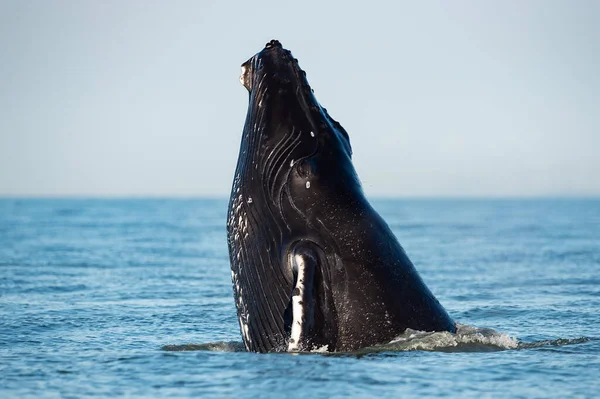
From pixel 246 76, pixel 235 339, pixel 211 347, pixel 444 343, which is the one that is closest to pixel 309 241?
pixel 444 343

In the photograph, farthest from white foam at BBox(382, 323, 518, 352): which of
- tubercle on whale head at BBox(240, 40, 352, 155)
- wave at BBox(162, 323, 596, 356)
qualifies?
tubercle on whale head at BBox(240, 40, 352, 155)

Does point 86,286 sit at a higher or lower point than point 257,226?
lower

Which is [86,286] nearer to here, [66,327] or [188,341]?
[66,327]

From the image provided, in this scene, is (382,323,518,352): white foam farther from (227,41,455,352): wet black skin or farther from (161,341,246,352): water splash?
(161,341,246,352): water splash

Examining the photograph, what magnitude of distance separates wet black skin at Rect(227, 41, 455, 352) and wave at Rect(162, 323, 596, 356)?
0.09 metres

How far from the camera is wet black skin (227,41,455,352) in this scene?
927 cm

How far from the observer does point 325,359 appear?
A: 29.3 ft

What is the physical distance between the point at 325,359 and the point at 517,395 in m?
1.76

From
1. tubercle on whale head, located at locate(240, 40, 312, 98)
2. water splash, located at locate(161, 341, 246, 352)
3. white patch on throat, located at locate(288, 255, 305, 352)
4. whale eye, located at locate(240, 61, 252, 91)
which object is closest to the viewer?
white patch on throat, located at locate(288, 255, 305, 352)

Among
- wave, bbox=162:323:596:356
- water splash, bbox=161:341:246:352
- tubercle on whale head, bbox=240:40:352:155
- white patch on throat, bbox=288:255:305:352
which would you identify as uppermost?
tubercle on whale head, bbox=240:40:352:155

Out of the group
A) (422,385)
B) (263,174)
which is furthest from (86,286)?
(422,385)

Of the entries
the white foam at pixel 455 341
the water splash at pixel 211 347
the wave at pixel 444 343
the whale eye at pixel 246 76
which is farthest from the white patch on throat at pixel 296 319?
the whale eye at pixel 246 76

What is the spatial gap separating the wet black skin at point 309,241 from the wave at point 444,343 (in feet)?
0.28

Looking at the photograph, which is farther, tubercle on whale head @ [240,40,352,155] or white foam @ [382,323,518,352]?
tubercle on whale head @ [240,40,352,155]
